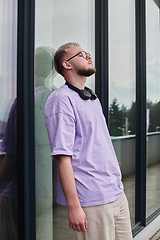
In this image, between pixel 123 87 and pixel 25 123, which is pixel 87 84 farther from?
pixel 25 123

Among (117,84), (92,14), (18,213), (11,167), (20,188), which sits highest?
(92,14)

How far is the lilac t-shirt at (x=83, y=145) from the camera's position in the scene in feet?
5.28

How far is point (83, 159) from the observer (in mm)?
1671

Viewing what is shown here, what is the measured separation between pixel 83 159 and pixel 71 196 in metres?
0.22

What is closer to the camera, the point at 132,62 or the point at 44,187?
the point at 44,187

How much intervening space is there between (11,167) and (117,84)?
1.69 metres

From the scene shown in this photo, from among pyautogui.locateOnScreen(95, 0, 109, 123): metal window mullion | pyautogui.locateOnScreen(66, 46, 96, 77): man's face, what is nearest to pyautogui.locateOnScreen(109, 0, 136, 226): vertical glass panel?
pyautogui.locateOnScreen(95, 0, 109, 123): metal window mullion

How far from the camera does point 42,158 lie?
210 centimetres

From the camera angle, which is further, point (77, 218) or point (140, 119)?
point (140, 119)

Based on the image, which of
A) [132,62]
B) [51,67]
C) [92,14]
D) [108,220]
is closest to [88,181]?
[108,220]

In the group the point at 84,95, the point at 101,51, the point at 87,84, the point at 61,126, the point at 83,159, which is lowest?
the point at 83,159

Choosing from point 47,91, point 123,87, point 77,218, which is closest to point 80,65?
point 47,91

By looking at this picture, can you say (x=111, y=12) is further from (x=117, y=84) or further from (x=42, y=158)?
(x=42, y=158)

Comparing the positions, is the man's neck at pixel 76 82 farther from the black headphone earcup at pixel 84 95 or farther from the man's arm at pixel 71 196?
the man's arm at pixel 71 196
